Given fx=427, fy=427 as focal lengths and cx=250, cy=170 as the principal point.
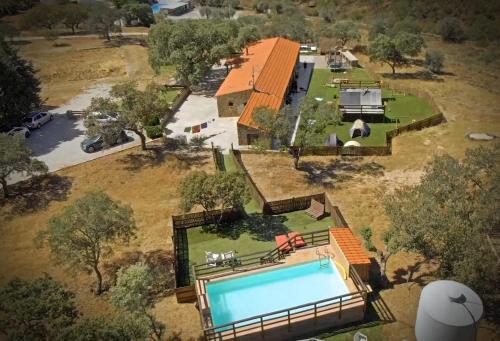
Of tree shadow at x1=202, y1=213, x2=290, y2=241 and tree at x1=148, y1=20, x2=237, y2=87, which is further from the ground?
tree at x1=148, y1=20, x2=237, y2=87

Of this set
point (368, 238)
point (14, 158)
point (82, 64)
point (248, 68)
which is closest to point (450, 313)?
point (368, 238)

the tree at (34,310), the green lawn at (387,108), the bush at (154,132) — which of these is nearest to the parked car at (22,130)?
the bush at (154,132)

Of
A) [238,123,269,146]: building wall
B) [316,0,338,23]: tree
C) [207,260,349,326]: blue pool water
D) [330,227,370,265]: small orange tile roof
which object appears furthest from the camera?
[316,0,338,23]: tree

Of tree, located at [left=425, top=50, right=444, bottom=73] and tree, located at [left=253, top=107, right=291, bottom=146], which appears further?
tree, located at [left=425, top=50, right=444, bottom=73]

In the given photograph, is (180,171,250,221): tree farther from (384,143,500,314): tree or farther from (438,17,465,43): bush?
(438,17,465,43): bush

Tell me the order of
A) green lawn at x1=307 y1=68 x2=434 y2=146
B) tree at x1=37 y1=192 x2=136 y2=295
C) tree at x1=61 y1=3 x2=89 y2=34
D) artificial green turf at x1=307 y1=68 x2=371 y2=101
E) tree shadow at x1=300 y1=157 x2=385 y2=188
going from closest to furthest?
tree at x1=37 y1=192 x2=136 y2=295, tree shadow at x1=300 y1=157 x2=385 y2=188, green lawn at x1=307 y1=68 x2=434 y2=146, artificial green turf at x1=307 y1=68 x2=371 y2=101, tree at x1=61 y1=3 x2=89 y2=34

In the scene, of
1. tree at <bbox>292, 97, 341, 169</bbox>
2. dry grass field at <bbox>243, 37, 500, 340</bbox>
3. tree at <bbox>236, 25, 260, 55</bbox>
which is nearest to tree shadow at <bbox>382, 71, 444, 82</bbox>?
dry grass field at <bbox>243, 37, 500, 340</bbox>

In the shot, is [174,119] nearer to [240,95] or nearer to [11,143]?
[240,95]
